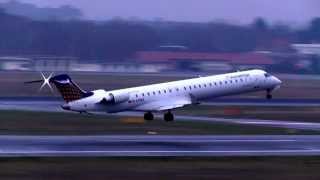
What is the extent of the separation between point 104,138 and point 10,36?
14372 cm

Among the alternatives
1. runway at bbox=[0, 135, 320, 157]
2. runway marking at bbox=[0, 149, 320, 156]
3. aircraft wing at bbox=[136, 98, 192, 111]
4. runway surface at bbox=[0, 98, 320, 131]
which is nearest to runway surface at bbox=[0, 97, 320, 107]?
runway surface at bbox=[0, 98, 320, 131]

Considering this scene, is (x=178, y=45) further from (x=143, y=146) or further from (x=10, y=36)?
(x=143, y=146)

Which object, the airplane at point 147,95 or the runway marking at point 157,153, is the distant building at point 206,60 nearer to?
the airplane at point 147,95

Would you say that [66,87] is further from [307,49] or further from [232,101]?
[307,49]

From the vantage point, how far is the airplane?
6025 cm

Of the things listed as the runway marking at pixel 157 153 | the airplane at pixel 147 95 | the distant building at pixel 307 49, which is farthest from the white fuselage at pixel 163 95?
the distant building at pixel 307 49

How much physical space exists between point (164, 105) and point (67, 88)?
6.81m

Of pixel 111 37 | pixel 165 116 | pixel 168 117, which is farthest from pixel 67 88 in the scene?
pixel 111 37

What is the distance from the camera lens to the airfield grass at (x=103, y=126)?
159 ft

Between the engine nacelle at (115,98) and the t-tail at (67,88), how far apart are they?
177 centimetres

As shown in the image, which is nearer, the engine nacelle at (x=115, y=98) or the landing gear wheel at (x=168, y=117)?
the landing gear wheel at (x=168, y=117)

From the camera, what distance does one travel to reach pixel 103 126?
5278cm
